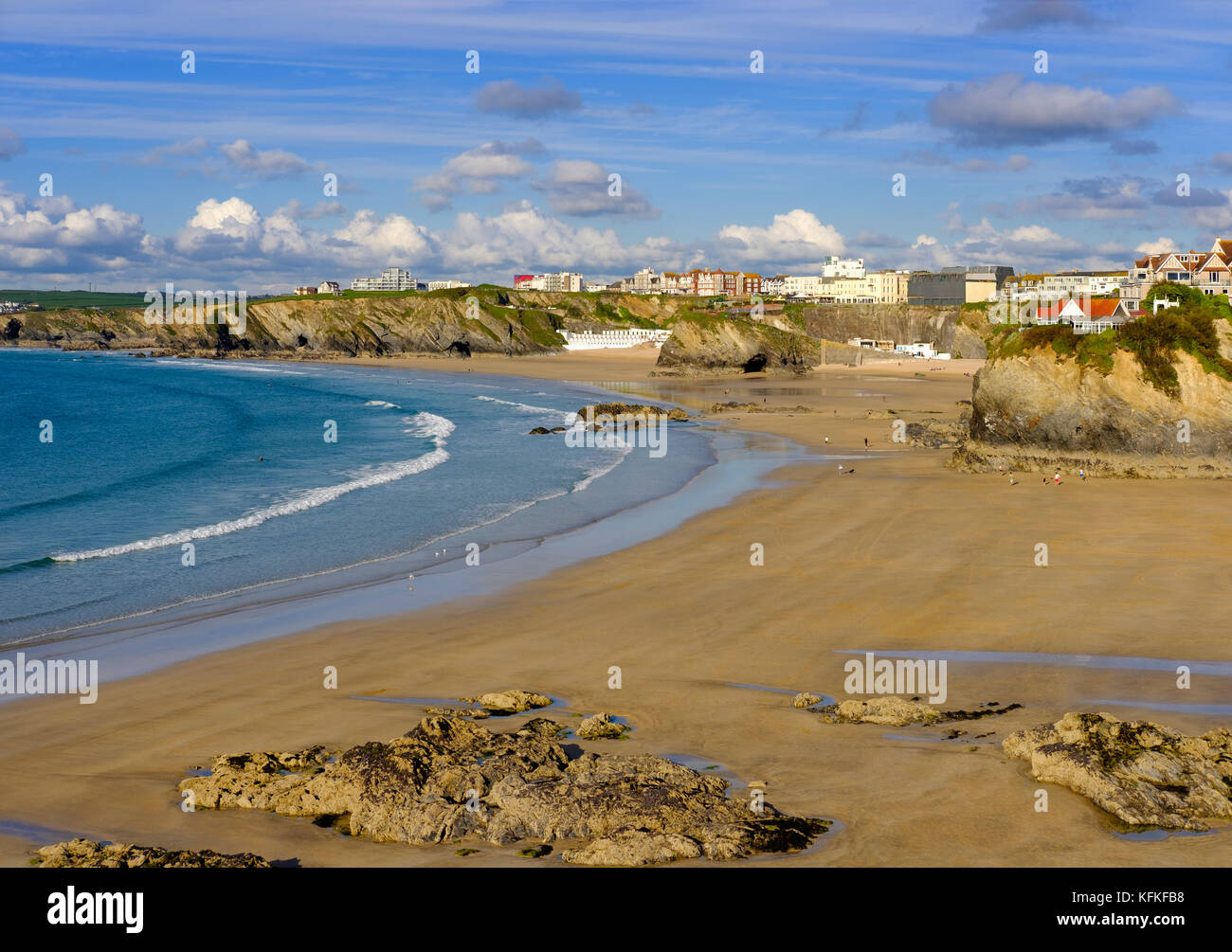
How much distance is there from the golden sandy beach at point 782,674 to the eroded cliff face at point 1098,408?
19.5 feet

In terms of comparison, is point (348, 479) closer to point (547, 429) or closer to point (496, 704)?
point (547, 429)

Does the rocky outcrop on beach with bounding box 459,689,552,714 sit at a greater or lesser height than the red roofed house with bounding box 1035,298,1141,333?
lesser

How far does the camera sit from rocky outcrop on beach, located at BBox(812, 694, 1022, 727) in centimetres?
1475

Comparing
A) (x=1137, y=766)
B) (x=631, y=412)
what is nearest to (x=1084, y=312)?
(x=631, y=412)

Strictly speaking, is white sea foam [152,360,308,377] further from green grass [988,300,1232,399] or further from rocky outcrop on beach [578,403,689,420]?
green grass [988,300,1232,399]

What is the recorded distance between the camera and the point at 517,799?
1136 centimetres

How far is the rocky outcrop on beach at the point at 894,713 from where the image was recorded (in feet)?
48.4

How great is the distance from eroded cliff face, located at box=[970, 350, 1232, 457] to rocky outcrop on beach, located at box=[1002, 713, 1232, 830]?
30894mm

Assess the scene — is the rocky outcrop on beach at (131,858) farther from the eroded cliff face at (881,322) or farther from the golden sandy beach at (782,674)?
the eroded cliff face at (881,322)

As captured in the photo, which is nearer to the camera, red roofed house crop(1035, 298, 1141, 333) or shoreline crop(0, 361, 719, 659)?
shoreline crop(0, 361, 719, 659)

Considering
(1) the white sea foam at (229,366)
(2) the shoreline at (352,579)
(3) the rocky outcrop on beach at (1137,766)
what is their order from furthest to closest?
(1) the white sea foam at (229,366) < (2) the shoreline at (352,579) < (3) the rocky outcrop on beach at (1137,766)

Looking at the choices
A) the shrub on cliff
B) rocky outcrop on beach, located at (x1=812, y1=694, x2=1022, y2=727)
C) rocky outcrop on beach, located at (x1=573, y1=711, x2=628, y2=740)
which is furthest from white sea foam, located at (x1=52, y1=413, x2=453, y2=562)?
the shrub on cliff

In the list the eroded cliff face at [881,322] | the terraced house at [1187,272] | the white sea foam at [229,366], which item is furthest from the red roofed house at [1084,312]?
the white sea foam at [229,366]

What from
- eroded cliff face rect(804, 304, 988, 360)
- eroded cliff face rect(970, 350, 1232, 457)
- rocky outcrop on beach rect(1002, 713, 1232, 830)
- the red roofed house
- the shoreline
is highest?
eroded cliff face rect(804, 304, 988, 360)
